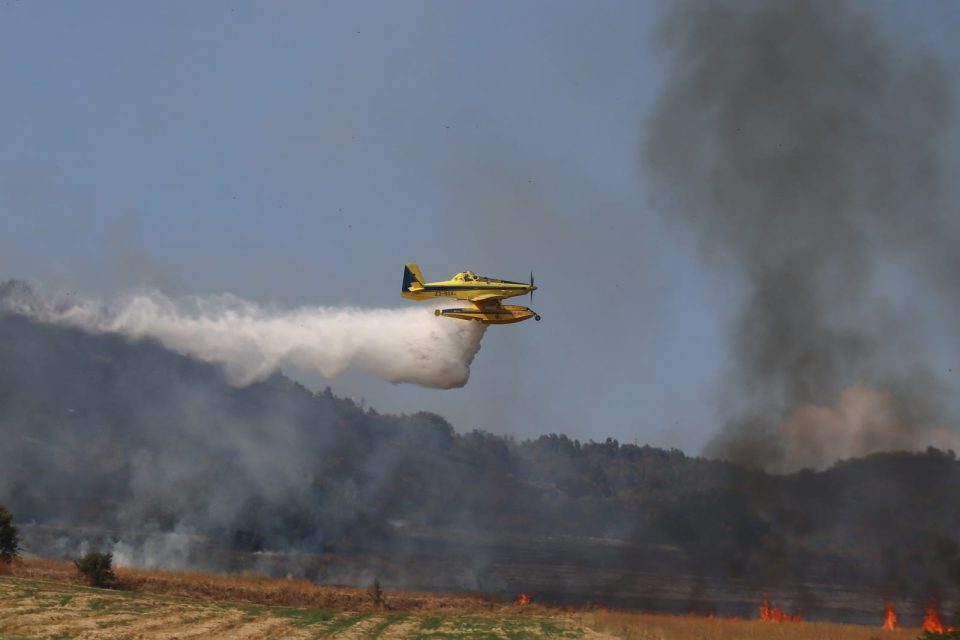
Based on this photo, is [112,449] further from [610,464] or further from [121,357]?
[610,464]

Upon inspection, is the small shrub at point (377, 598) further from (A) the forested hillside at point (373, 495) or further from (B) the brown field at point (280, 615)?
(A) the forested hillside at point (373, 495)

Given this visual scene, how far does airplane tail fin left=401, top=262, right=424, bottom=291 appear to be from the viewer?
69000 millimetres

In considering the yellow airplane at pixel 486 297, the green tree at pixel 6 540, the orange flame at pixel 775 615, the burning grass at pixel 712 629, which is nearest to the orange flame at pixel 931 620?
the burning grass at pixel 712 629

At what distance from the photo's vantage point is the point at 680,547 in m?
96.2

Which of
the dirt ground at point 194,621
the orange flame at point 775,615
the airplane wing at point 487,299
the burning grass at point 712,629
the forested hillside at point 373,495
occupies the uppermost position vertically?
the airplane wing at point 487,299

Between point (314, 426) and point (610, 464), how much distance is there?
58.6m

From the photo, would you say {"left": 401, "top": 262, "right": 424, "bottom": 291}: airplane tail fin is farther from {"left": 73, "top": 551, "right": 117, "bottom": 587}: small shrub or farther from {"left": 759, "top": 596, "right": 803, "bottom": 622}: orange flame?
{"left": 759, "top": 596, "right": 803, "bottom": 622}: orange flame

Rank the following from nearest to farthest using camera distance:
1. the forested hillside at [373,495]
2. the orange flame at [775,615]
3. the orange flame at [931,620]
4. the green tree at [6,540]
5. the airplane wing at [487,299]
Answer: the green tree at [6,540]
the orange flame at [931,620]
the airplane wing at [487,299]
the orange flame at [775,615]
the forested hillside at [373,495]

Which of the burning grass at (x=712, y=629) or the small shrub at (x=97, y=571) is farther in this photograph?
the small shrub at (x=97, y=571)

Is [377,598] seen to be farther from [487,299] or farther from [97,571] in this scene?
[487,299]

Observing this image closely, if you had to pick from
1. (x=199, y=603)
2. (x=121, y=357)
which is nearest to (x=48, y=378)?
(x=121, y=357)

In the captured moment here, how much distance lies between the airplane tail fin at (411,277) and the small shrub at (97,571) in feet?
81.3

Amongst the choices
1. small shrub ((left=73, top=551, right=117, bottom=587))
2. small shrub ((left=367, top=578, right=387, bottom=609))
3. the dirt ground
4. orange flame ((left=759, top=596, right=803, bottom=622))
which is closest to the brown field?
the dirt ground

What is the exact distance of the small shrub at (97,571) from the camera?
55594mm
